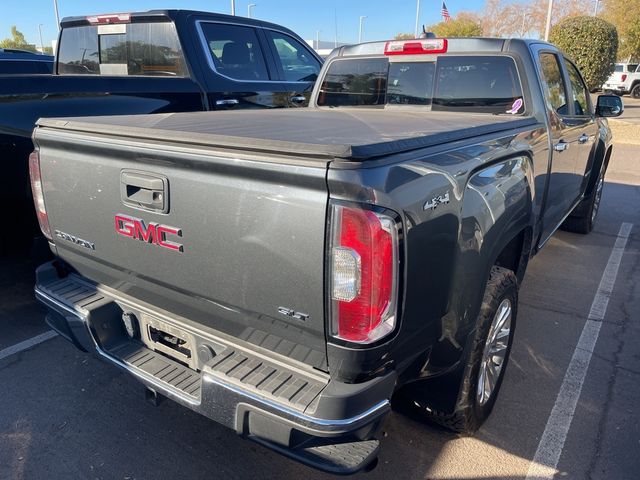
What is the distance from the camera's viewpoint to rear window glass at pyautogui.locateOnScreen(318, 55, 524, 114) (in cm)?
352

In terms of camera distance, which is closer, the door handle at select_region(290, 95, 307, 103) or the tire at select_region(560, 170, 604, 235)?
the door handle at select_region(290, 95, 307, 103)

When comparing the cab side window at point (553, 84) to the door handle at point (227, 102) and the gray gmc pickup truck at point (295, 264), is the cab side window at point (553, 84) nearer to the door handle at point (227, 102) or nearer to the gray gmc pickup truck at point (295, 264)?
the gray gmc pickup truck at point (295, 264)

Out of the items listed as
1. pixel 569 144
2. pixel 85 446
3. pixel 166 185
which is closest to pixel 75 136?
pixel 166 185

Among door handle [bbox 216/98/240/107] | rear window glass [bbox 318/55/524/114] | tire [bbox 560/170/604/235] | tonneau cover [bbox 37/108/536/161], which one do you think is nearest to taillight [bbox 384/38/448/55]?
rear window glass [bbox 318/55/524/114]

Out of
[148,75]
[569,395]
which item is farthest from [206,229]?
[148,75]

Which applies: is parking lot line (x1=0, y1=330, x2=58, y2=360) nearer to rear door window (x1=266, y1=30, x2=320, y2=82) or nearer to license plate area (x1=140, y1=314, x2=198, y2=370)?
license plate area (x1=140, y1=314, x2=198, y2=370)

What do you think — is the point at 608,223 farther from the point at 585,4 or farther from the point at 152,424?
the point at 585,4

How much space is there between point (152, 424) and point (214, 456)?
0.45 m

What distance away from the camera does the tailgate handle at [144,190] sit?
2035 millimetres

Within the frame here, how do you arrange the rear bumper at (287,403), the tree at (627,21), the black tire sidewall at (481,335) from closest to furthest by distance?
the rear bumper at (287,403)
the black tire sidewall at (481,335)
the tree at (627,21)

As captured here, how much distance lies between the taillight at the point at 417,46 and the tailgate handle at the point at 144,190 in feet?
8.23

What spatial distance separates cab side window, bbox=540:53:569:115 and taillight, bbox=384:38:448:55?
0.69 meters

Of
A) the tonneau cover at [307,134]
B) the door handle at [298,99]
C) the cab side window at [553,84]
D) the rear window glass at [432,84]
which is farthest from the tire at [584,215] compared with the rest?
the tonneau cover at [307,134]

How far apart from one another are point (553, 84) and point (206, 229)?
2983mm
